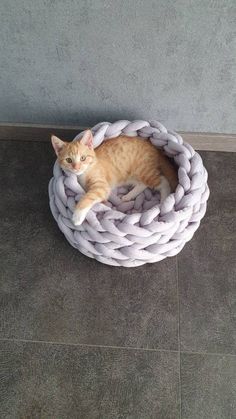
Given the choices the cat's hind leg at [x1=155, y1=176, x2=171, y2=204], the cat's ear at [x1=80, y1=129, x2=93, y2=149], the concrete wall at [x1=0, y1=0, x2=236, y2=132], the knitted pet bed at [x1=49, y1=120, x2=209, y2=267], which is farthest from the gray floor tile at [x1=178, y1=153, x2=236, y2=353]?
the cat's ear at [x1=80, y1=129, x2=93, y2=149]

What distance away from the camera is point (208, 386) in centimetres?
95

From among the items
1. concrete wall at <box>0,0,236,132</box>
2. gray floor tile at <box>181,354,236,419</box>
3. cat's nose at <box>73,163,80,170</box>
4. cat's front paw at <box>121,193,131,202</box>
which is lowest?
gray floor tile at <box>181,354,236,419</box>

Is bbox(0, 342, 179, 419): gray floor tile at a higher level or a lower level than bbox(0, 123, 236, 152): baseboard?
lower

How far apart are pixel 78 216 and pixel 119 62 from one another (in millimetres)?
530

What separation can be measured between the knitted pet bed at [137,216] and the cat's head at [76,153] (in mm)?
42

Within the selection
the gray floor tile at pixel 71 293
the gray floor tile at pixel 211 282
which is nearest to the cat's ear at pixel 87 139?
the gray floor tile at pixel 71 293

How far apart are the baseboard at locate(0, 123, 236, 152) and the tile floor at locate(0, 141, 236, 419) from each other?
299 millimetres

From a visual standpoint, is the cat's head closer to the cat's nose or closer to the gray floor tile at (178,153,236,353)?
the cat's nose

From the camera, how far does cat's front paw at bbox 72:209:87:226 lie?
93 cm

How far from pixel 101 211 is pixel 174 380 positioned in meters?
0.51

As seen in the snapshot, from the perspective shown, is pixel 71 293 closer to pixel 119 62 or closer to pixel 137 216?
pixel 137 216

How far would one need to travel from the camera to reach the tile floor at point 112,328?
0.93m

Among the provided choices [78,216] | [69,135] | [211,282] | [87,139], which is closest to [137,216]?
[78,216]

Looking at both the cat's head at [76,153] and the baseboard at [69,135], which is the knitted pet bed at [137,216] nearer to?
the cat's head at [76,153]
